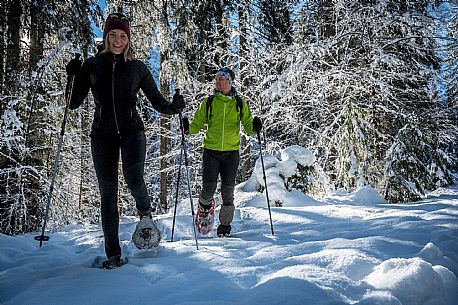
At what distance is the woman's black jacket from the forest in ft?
8.35

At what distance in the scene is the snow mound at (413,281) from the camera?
1.97m

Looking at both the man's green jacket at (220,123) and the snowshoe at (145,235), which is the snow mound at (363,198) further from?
the snowshoe at (145,235)

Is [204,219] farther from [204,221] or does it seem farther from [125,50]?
[125,50]

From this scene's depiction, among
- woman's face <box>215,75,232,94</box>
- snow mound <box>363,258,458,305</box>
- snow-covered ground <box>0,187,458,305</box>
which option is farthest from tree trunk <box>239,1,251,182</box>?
snow mound <box>363,258,458,305</box>

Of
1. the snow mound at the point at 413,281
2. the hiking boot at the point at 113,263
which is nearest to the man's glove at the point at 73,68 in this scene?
the hiking boot at the point at 113,263

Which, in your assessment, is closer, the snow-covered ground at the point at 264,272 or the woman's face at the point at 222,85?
the snow-covered ground at the point at 264,272

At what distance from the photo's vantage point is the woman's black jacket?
2.99 meters

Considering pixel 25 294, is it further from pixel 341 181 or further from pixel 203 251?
pixel 341 181

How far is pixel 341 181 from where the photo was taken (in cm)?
1015

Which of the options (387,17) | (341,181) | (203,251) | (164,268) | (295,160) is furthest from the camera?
(341,181)

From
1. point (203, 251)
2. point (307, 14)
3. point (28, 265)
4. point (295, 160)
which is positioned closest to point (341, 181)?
point (295, 160)

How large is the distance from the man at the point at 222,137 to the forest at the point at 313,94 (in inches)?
45.9

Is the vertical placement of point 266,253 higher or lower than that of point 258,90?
lower

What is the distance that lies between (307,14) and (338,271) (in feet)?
37.5
